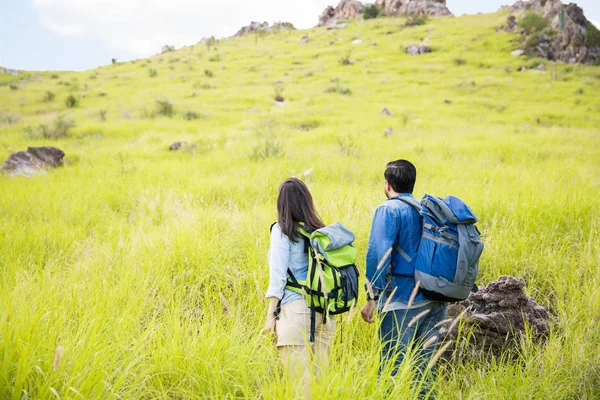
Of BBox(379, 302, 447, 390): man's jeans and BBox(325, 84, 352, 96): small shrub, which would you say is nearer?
BBox(379, 302, 447, 390): man's jeans

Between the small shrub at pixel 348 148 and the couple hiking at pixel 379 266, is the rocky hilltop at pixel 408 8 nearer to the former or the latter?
the small shrub at pixel 348 148

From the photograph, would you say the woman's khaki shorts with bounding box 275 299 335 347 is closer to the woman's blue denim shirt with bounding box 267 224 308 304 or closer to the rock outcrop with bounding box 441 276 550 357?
the woman's blue denim shirt with bounding box 267 224 308 304

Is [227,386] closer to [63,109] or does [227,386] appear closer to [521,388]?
[521,388]

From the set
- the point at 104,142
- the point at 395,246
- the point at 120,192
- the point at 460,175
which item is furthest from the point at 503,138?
the point at 104,142

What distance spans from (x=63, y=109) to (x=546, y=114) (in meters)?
26.6

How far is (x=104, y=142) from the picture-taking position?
472 inches

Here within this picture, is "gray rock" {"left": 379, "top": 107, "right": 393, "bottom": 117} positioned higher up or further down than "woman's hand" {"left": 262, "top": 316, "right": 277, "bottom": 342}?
higher up

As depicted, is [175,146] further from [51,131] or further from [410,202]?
[410,202]

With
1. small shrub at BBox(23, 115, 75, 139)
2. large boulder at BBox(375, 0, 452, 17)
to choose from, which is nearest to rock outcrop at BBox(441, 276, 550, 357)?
small shrub at BBox(23, 115, 75, 139)

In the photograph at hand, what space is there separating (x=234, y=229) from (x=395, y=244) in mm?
2393

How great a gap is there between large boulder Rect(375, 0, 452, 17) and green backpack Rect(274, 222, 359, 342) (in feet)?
256

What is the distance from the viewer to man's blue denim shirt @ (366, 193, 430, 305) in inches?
101

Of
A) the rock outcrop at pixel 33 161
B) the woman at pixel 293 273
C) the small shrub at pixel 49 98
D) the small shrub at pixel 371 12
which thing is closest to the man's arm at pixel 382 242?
the woman at pixel 293 273

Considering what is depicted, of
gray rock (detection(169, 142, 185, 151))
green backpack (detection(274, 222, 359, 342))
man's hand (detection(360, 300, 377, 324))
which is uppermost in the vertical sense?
gray rock (detection(169, 142, 185, 151))
